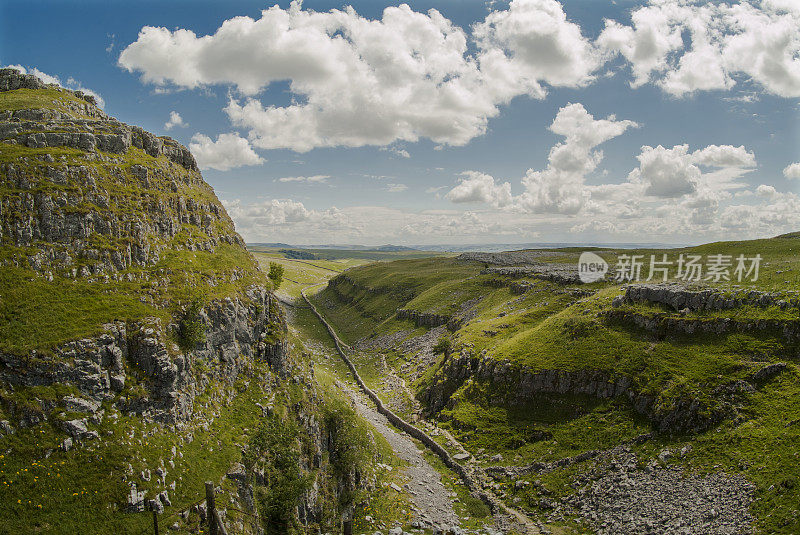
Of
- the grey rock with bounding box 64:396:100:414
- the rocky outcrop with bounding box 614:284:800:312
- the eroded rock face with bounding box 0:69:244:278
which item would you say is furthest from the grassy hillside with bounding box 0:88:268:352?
the rocky outcrop with bounding box 614:284:800:312

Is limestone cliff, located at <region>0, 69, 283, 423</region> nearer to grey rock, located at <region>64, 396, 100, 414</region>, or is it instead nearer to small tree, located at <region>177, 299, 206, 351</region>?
small tree, located at <region>177, 299, 206, 351</region>

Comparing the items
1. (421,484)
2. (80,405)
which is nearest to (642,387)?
(421,484)

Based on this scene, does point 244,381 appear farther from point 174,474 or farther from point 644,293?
point 644,293

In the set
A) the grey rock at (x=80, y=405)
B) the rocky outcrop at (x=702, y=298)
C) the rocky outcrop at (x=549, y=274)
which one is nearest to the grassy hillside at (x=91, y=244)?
the grey rock at (x=80, y=405)

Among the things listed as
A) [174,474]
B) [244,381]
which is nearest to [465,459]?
[244,381]

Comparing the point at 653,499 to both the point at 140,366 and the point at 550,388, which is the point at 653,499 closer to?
the point at 550,388
